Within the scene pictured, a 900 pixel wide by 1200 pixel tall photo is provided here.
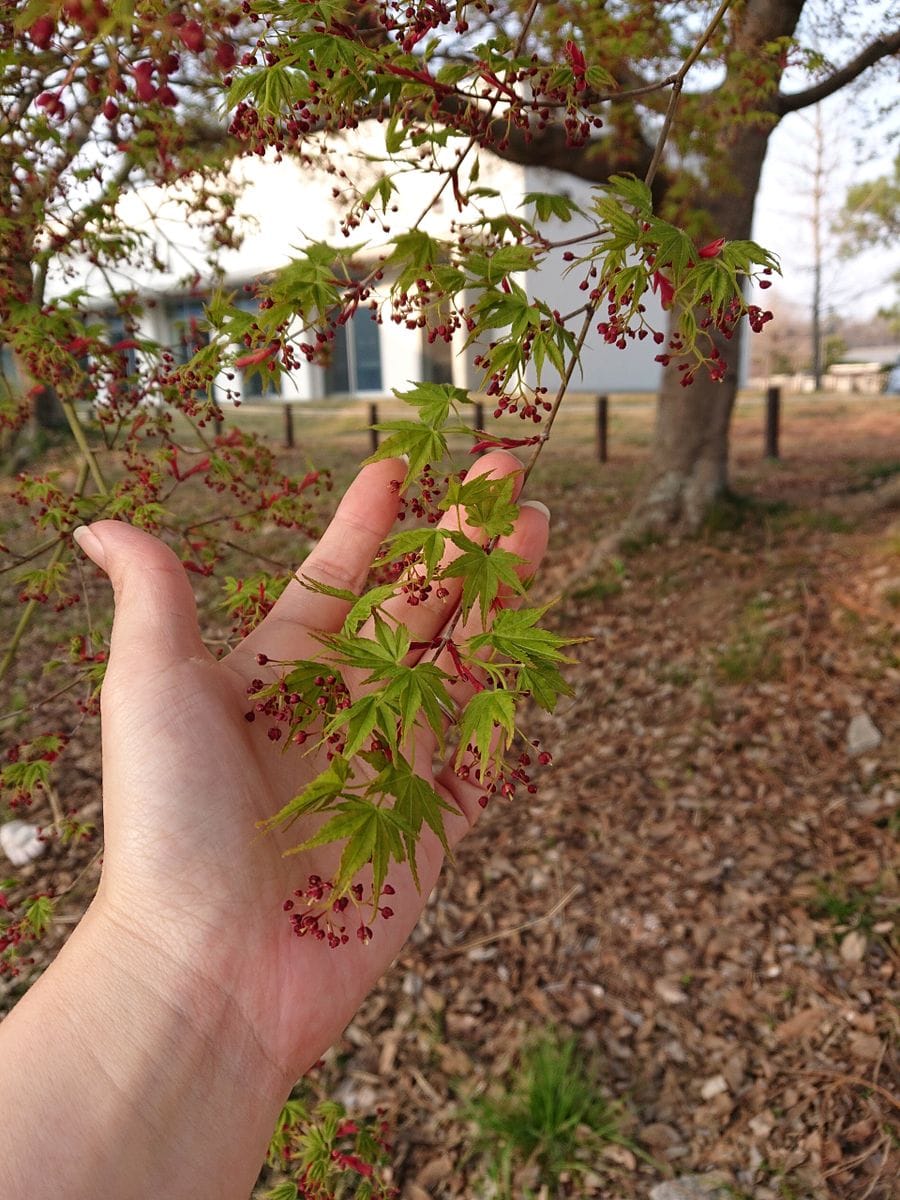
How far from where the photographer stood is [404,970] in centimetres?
380

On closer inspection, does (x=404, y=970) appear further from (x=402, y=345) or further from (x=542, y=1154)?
(x=402, y=345)

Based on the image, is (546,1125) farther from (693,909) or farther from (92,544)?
(92,544)

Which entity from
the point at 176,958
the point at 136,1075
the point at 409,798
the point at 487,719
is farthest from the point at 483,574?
the point at 136,1075

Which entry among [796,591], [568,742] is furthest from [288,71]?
[796,591]

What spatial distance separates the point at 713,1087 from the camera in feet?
10.4

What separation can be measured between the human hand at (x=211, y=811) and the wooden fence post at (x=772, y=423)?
10084 millimetres

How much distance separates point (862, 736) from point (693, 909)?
1.57 metres

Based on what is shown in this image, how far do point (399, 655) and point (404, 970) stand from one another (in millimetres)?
2926

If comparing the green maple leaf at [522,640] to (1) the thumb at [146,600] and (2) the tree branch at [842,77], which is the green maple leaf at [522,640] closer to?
(1) the thumb at [146,600]

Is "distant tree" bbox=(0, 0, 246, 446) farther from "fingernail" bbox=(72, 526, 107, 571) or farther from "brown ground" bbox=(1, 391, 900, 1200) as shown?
"brown ground" bbox=(1, 391, 900, 1200)

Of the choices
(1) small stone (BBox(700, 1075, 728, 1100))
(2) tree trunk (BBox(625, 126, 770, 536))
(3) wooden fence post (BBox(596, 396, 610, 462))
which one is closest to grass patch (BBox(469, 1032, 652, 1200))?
(1) small stone (BBox(700, 1075, 728, 1100))

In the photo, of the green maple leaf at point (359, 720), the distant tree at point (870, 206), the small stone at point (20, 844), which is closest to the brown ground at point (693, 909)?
the small stone at point (20, 844)

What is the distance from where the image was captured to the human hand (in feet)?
5.65

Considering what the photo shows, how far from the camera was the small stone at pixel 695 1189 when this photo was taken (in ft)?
9.14
